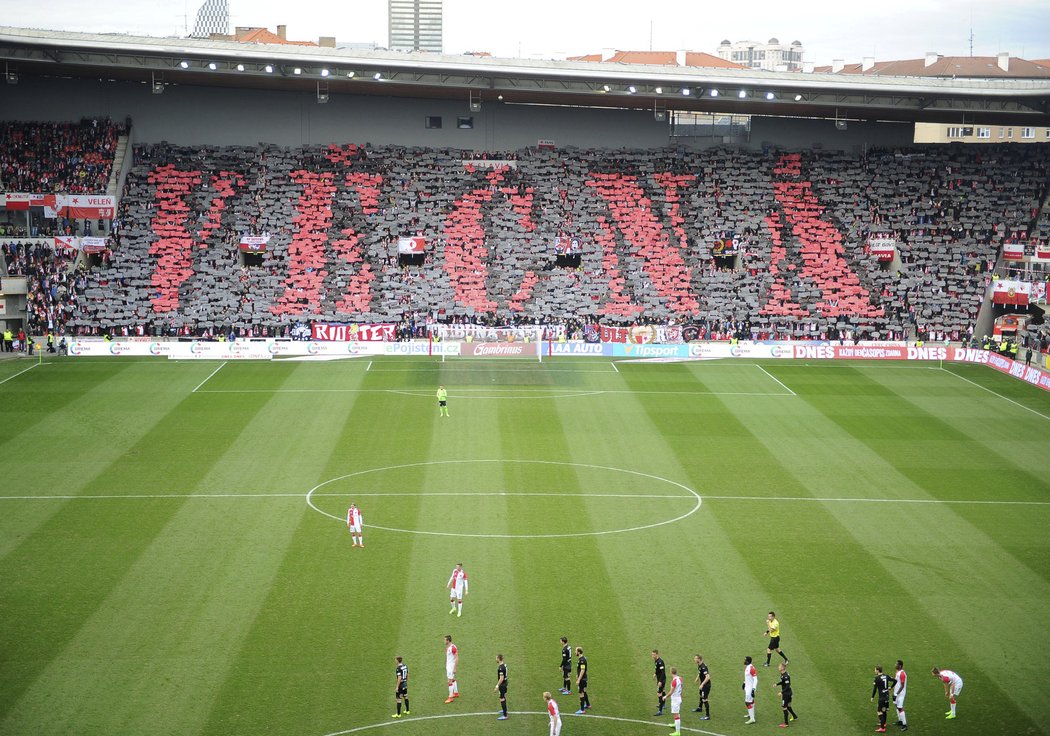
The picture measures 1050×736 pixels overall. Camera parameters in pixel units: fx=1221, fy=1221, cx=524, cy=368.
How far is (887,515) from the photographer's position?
3356 cm

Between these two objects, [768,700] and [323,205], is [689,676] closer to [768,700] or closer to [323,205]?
[768,700]

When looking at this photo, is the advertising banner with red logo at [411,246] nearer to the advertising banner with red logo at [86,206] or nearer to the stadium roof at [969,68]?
the advertising banner with red logo at [86,206]

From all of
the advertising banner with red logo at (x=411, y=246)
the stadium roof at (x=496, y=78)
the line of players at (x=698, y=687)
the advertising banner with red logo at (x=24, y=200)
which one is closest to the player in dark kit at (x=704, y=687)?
the line of players at (x=698, y=687)

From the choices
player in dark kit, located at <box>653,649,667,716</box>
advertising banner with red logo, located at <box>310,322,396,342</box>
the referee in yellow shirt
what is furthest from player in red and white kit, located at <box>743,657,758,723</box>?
advertising banner with red logo, located at <box>310,322,396,342</box>

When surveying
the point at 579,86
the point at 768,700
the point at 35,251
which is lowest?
the point at 768,700

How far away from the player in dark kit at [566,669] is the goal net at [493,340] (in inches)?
1429

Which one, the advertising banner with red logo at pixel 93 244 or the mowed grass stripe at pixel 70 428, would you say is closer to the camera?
the mowed grass stripe at pixel 70 428

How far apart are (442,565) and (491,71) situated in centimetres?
4266

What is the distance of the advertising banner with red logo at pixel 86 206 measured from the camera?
218 feet

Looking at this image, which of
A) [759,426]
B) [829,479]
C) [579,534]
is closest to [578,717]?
[579,534]

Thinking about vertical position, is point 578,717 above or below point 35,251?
below

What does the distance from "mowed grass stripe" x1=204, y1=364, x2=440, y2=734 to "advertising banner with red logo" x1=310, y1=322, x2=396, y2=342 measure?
2300 cm

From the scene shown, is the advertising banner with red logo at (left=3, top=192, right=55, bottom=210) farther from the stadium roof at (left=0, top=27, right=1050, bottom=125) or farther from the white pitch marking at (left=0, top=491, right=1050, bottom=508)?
the white pitch marking at (left=0, top=491, right=1050, bottom=508)

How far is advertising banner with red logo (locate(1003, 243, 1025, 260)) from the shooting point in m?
66.3
